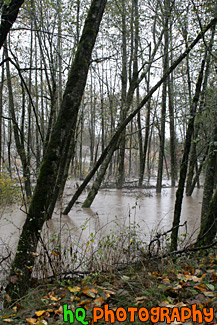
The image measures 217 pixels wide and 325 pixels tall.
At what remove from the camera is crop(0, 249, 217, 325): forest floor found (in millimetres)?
2492

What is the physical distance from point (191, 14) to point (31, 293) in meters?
5.31

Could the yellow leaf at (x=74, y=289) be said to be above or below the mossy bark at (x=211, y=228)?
below

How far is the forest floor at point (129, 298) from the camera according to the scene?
2.49m

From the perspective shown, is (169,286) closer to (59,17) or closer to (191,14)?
(191,14)

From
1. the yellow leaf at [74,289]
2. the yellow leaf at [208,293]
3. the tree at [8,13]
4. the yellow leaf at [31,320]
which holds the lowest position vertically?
the yellow leaf at [31,320]

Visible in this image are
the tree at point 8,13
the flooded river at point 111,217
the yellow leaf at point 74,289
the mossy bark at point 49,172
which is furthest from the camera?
the flooded river at point 111,217

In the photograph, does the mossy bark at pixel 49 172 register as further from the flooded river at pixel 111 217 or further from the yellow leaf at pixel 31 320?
the flooded river at pixel 111 217

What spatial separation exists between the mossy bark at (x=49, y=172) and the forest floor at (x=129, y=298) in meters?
0.24

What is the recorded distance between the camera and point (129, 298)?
110 inches

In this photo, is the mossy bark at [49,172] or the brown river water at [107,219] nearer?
the mossy bark at [49,172]

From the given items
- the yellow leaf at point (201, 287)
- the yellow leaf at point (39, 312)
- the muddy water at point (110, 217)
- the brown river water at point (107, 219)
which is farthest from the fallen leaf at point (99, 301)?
the muddy water at point (110, 217)

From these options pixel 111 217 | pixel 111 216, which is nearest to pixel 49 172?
pixel 111 217

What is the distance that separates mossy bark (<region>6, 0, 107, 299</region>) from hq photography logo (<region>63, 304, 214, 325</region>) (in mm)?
822

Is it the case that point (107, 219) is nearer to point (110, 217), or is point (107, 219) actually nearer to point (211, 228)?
point (211, 228)
